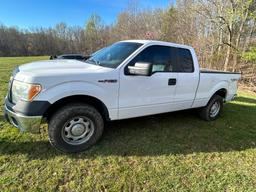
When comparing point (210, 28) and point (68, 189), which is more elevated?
point (210, 28)

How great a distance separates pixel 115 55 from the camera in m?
4.10

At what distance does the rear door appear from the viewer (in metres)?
3.75

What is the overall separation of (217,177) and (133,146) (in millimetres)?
1480

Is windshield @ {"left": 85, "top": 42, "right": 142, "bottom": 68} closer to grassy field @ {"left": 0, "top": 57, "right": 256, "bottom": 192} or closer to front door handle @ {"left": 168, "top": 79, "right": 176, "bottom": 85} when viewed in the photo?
front door handle @ {"left": 168, "top": 79, "right": 176, "bottom": 85}

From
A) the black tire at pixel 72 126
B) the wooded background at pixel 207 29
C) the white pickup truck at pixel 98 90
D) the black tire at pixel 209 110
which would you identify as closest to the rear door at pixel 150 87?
the white pickup truck at pixel 98 90

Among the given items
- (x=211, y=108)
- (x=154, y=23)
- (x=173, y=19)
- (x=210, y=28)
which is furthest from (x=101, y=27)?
(x=211, y=108)

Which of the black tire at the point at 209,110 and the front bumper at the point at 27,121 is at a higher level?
the front bumper at the point at 27,121

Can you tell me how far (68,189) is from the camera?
8.91 ft

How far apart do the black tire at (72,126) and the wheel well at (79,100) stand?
0.09 metres

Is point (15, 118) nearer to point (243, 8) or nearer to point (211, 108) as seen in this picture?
point (211, 108)

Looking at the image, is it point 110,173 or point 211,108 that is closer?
point 110,173

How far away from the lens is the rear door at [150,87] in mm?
3752

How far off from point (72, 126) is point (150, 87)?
161 centimetres

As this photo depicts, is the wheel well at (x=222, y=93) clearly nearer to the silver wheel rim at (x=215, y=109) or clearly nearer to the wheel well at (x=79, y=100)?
the silver wheel rim at (x=215, y=109)
